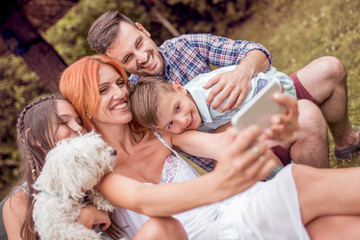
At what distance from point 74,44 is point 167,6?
178 cm

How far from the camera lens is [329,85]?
7.30 feet

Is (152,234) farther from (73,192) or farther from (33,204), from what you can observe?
(33,204)

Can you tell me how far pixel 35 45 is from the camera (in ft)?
10.4

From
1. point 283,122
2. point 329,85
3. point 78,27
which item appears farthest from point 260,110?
point 78,27

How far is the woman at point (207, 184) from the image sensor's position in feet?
4.22

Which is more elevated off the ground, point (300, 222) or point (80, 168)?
point (80, 168)

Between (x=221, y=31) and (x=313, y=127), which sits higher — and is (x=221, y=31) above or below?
below

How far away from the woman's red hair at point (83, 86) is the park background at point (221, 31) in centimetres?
221

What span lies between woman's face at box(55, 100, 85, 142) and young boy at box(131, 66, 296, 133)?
34 centimetres

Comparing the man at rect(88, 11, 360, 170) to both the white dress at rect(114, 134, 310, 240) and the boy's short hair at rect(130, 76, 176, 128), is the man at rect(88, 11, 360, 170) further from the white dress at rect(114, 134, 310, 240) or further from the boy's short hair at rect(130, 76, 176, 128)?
the white dress at rect(114, 134, 310, 240)

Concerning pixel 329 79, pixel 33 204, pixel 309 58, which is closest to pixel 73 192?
pixel 33 204

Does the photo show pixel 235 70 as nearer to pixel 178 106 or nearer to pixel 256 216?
pixel 178 106

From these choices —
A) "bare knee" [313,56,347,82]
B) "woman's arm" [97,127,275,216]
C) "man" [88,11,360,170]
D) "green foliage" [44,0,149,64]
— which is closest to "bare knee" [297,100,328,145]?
"man" [88,11,360,170]

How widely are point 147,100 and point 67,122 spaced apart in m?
0.46
